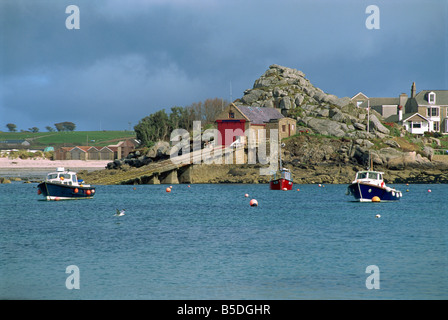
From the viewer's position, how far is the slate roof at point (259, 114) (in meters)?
101

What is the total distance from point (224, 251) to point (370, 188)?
31078 mm

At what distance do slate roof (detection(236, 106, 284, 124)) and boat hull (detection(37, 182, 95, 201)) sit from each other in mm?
41984

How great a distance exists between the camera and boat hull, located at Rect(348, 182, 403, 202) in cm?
5862

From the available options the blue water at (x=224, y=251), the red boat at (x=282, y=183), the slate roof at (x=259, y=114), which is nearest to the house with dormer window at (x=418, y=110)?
the slate roof at (x=259, y=114)

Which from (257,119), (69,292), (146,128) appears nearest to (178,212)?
(69,292)

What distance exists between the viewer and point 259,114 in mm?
104250

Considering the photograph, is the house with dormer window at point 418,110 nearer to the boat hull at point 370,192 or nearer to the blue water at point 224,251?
the boat hull at point 370,192

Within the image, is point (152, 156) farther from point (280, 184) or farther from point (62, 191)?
point (62, 191)

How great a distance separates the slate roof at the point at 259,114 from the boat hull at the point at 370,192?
42.3 metres

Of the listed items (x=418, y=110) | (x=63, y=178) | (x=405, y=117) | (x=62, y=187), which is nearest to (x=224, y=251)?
(x=63, y=178)

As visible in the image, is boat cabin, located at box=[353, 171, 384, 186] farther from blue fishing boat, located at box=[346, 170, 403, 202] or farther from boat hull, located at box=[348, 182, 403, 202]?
boat hull, located at box=[348, 182, 403, 202]
